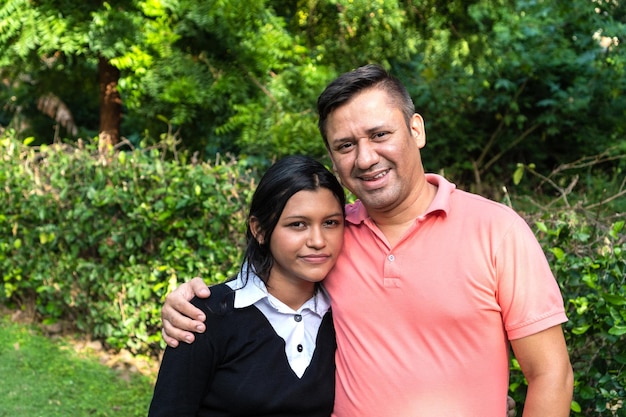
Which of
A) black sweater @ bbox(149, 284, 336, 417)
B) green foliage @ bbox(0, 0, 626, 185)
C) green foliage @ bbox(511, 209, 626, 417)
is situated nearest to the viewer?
black sweater @ bbox(149, 284, 336, 417)

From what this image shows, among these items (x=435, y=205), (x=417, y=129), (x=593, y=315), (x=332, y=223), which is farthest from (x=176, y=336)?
(x=593, y=315)

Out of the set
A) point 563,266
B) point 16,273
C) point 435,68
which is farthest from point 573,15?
point 16,273

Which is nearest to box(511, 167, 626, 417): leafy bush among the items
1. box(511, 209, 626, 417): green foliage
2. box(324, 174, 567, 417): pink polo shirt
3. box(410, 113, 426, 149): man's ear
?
box(511, 209, 626, 417): green foliage

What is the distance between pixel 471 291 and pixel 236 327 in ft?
2.46

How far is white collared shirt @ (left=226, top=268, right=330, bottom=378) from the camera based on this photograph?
226 centimetres

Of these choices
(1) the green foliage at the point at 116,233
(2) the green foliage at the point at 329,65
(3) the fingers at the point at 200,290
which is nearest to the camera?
(3) the fingers at the point at 200,290

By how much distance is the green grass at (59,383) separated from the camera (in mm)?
4387

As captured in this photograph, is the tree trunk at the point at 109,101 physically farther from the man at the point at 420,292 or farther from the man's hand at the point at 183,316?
the man at the point at 420,292

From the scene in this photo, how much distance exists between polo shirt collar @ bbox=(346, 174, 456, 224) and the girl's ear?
31 centimetres

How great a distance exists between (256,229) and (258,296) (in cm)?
25

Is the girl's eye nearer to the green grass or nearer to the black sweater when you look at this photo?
the black sweater

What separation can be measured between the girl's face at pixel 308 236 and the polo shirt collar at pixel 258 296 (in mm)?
115

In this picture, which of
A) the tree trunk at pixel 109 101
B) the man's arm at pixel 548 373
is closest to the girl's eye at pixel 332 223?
the man's arm at pixel 548 373

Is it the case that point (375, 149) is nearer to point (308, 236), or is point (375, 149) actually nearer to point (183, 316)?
point (308, 236)
